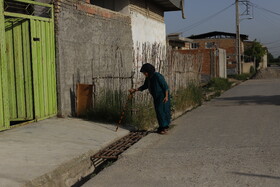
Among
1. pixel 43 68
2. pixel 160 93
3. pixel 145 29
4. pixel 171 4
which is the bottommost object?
pixel 160 93

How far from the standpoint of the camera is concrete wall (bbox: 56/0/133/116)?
9312 millimetres

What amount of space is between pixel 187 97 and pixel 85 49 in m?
4.96

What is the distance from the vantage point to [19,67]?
336 inches

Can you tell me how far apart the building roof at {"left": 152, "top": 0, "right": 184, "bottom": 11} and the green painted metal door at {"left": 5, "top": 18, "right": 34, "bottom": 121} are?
10.5 meters

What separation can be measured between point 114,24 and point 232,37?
1933 inches

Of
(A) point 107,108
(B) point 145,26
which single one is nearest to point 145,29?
(B) point 145,26

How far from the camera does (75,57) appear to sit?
32.0 feet

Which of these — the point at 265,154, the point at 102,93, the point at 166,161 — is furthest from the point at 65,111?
the point at 265,154

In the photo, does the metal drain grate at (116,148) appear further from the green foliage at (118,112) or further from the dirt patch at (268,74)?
the dirt patch at (268,74)

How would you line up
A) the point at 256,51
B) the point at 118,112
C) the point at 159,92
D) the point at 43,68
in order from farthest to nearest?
the point at 256,51 → the point at 118,112 → the point at 43,68 → the point at 159,92

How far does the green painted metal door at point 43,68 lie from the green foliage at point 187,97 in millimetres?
4225

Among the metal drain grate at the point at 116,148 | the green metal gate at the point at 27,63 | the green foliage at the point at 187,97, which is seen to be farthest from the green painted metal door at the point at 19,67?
the green foliage at the point at 187,97

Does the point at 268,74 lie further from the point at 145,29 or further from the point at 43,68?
the point at 43,68

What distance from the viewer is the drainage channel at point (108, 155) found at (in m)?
6.51
